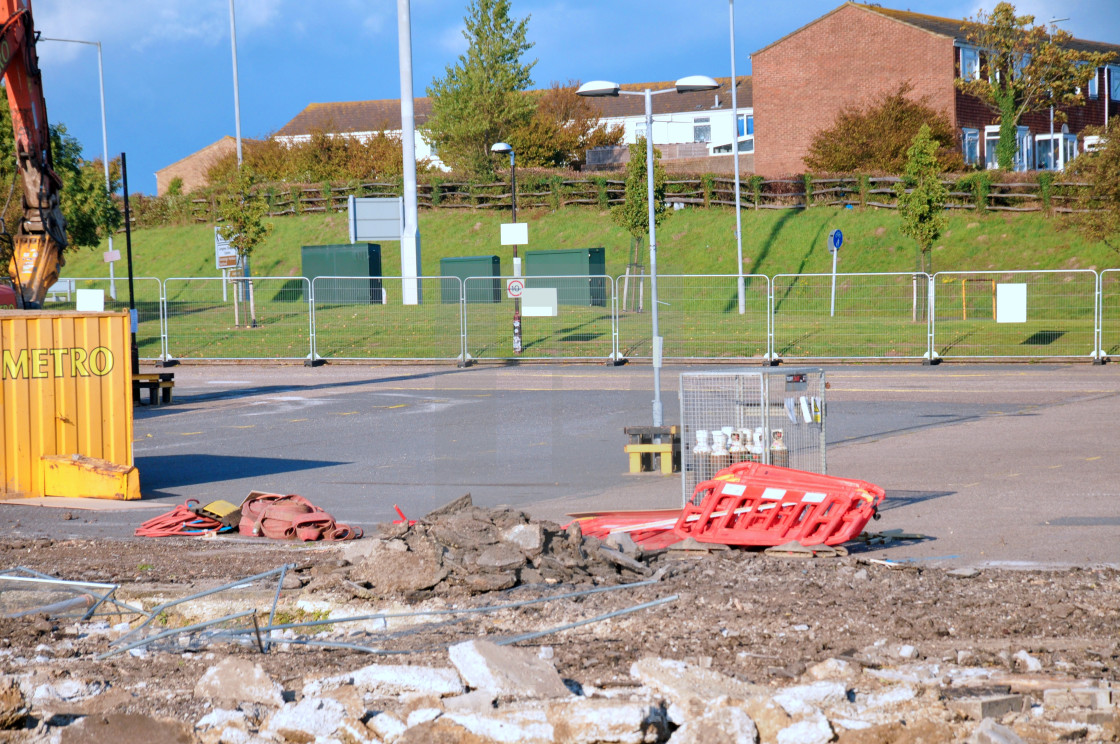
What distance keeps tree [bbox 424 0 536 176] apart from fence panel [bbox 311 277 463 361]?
22634mm

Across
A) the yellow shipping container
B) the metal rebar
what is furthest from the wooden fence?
the metal rebar

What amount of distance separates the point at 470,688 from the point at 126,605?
289cm

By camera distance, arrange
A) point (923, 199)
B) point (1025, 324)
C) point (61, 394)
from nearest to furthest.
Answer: point (61, 394)
point (1025, 324)
point (923, 199)

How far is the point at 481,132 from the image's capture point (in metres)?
52.6

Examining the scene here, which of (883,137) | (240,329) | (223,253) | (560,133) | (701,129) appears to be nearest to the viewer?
(240,329)

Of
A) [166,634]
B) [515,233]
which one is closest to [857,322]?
[515,233]

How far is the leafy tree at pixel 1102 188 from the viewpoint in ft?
94.3

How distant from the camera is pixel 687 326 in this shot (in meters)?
28.4

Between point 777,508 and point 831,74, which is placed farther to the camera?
point 831,74

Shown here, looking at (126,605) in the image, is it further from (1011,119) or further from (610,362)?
(1011,119)

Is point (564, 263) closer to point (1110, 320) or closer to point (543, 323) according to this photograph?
point (543, 323)

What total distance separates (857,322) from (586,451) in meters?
15.7

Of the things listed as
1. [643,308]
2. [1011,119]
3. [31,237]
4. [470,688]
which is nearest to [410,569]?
[470,688]

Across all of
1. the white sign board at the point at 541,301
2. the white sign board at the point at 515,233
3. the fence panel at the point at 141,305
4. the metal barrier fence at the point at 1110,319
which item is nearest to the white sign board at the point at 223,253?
the fence panel at the point at 141,305
